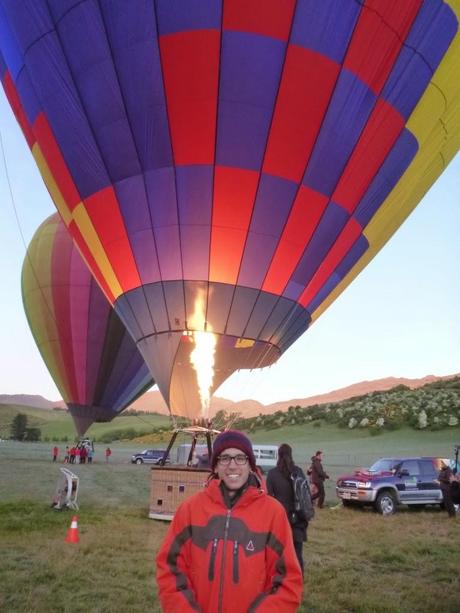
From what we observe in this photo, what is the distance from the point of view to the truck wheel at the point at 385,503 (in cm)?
1223

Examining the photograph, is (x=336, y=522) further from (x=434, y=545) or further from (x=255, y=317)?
(x=255, y=317)

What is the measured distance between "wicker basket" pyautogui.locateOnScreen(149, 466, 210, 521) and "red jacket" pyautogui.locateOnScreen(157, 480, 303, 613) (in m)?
6.79

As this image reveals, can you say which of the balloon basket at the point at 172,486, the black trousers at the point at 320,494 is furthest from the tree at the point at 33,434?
the balloon basket at the point at 172,486

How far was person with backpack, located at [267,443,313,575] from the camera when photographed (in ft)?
16.9

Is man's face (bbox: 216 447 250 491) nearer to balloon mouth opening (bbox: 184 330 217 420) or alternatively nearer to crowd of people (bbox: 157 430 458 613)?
crowd of people (bbox: 157 430 458 613)

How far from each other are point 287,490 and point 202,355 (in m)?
3.81

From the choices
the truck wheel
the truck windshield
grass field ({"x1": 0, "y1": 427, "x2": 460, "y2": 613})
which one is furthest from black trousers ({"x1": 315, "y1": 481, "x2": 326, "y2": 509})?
the truck windshield

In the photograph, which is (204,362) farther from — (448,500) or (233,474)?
(233,474)

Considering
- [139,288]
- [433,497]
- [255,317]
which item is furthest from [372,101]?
[433,497]

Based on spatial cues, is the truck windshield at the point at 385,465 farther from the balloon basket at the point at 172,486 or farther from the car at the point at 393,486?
the balloon basket at the point at 172,486

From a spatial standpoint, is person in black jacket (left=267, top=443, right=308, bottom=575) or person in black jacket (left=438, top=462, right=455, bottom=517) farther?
person in black jacket (left=438, top=462, right=455, bottom=517)

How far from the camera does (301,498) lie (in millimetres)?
5164

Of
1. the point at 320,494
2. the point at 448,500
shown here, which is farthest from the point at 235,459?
the point at 320,494

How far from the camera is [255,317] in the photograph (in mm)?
8828
